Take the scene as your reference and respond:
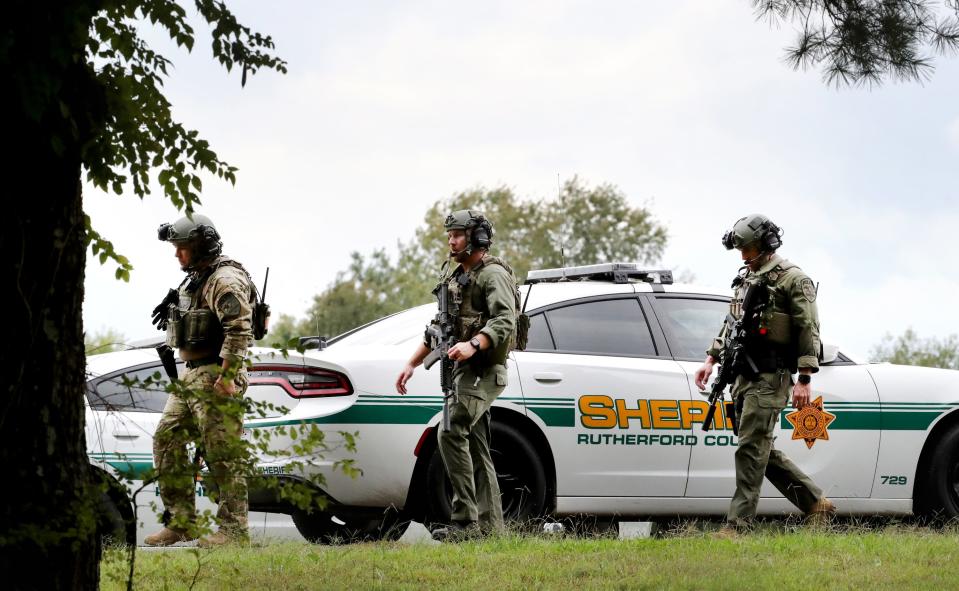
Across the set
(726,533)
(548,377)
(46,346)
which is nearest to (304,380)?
(548,377)

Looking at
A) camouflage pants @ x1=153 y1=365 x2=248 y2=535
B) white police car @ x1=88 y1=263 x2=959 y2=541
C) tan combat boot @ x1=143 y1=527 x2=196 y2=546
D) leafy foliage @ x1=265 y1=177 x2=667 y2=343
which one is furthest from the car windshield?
leafy foliage @ x1=265 y1=177 x2=667 y2=343

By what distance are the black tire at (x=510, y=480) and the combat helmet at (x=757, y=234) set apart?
1722 mm

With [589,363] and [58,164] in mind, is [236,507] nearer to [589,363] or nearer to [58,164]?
[589,363]

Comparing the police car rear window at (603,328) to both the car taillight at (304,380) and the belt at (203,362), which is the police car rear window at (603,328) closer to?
the car taillight at (304,380)

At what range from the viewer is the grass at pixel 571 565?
554 cm

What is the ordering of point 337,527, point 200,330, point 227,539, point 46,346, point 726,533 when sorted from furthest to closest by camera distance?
point 337,527
point 200,330
point 726,533
point 227,539
point 46,346

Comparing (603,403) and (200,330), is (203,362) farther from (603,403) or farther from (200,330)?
(603,403)

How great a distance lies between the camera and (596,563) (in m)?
5.98

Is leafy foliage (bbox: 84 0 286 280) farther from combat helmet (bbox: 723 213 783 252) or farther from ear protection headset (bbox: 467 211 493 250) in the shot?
combat helmet (bbox: 723 213 783 252)

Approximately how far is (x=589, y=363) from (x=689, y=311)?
0.95 meters

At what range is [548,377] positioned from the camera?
758 cm

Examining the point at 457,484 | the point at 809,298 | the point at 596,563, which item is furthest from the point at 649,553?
the point at 809,298

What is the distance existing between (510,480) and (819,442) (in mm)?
1976

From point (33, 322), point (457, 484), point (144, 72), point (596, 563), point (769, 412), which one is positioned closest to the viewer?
point (33, 322)
